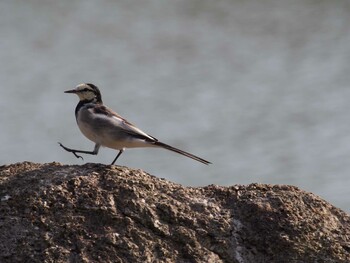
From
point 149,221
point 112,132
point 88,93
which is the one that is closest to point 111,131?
point 112,132

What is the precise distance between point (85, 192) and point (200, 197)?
2.97ft

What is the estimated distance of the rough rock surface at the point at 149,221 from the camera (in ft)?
20.1

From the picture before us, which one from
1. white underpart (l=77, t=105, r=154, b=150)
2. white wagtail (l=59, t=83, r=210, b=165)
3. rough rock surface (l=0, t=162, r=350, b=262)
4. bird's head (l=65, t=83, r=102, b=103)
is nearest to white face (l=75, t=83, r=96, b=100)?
bird's head (l=65, t=83, r=102, b=103)

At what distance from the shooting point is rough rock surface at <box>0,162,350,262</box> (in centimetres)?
614

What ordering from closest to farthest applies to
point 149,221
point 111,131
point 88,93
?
point 149,221 → point 111,131 → point 88,93

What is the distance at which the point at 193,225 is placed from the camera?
646 cm

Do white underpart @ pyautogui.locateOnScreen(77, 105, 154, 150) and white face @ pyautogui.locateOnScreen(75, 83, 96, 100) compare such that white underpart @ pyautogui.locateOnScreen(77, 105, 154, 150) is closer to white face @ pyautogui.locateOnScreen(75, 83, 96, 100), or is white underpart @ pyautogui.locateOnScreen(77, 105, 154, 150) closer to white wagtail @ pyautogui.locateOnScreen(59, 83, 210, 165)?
white wagtail @ pyautogui.locateOnScreen(59, 83, 210, 165)

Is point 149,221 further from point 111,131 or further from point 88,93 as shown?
point 88,93

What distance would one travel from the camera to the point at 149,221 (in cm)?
638

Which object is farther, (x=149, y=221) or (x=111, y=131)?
(x=111, y=131)

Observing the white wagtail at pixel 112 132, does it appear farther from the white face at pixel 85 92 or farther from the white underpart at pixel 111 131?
the white face at pixel 85 92

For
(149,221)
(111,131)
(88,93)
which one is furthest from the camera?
(88,93)

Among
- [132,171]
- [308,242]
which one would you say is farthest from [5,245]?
[308,242]

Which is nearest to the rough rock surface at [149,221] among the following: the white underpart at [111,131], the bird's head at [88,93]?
the white underpart at [111,131]
